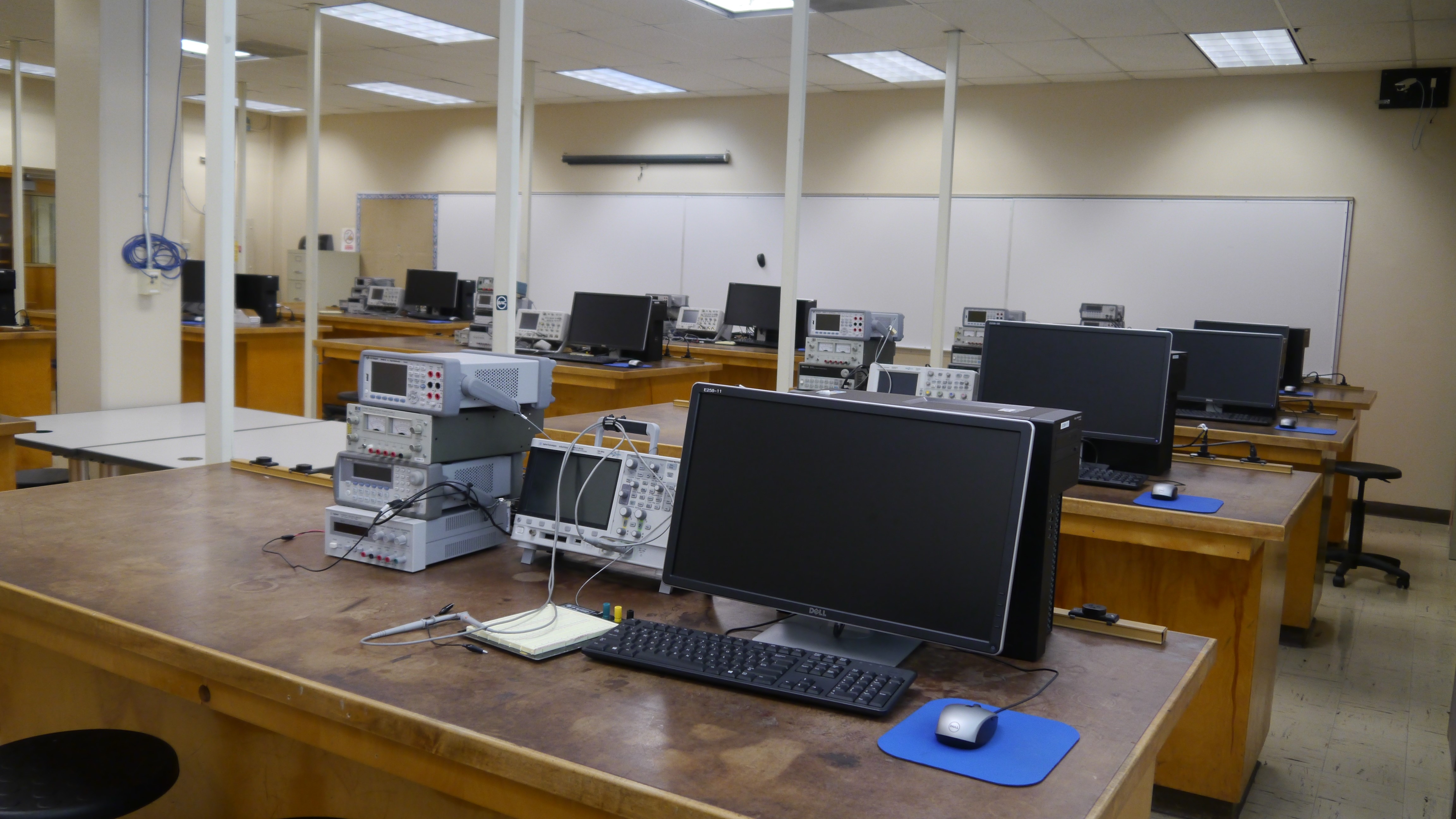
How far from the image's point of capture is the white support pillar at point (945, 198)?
21.1ft

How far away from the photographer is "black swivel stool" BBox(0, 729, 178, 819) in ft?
5.42

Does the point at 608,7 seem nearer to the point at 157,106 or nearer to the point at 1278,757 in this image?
the point at 157,106

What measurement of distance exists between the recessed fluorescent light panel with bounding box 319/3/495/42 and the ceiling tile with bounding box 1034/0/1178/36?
418 centimetres

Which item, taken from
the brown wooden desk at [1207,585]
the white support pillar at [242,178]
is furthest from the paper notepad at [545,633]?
the white support pillar at [242,178]

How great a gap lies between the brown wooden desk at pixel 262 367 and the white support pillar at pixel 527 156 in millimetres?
2001

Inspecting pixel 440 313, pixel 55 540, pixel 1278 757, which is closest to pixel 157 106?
pixel 55 540

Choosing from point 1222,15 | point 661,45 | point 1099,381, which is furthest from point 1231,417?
point 661,45

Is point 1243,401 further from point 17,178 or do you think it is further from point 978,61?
point 17,178

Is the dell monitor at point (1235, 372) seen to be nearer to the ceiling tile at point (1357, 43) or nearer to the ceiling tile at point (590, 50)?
the ceiling tile at point (1357, 43)

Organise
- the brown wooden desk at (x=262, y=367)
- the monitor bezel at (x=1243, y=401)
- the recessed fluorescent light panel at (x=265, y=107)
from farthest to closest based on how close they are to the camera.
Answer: the recessed fluorescent light panel at (x=265, y=107) → the brown wooden desk at (x=262, y=367) → the monitor bezel at (x=1243, y=401)

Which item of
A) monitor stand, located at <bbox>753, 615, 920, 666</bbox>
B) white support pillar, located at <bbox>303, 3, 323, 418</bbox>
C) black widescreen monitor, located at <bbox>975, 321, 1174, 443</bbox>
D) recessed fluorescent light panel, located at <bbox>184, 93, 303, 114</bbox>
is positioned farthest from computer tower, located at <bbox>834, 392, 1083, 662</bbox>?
recessed fluorescent light panel, located at <bbox>184, 93, 303, 114</bbox>

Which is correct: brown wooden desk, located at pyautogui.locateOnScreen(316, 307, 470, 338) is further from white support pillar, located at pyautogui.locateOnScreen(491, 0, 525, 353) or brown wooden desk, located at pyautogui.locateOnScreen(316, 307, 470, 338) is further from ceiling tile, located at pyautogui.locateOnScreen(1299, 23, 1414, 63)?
ceiling tile, located at pyautogui.locateOnScreen(1299, 23, 1414, 63)

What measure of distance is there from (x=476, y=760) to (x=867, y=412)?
0.78m

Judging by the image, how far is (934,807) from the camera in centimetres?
118
